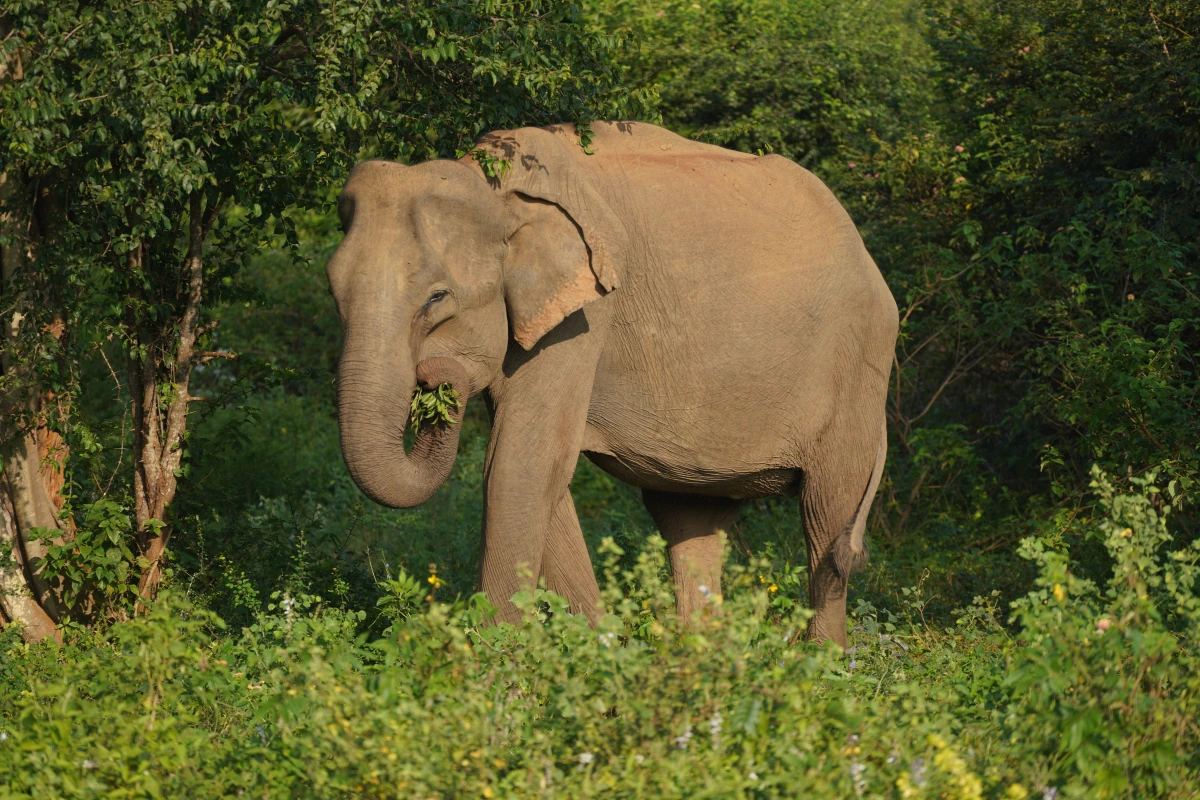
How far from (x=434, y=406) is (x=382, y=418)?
327 millimetres

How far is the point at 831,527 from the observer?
7.07 meters

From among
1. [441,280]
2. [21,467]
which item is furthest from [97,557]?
[441,280]

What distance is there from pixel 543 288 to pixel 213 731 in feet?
6.73

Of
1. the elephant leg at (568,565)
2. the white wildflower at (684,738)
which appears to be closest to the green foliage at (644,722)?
the white wildflower at (684,738)

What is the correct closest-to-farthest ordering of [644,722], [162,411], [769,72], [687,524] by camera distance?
[644,722] < [162,411] < [687,524] < [769,72]

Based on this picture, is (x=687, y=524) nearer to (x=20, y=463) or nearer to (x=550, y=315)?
(x=550, y=315)

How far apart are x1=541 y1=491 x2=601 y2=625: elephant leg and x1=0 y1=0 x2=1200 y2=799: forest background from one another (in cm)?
22

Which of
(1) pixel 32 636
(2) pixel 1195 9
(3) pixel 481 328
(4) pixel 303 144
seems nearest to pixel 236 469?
(1) pixel 32 636


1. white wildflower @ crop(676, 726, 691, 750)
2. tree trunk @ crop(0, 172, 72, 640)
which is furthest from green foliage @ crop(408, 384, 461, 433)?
white wildflower @ crop(676, 726, 691, 750)

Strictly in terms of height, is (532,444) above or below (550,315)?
below

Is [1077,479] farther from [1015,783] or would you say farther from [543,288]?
[1015,783]

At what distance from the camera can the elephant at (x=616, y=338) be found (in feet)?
19.2

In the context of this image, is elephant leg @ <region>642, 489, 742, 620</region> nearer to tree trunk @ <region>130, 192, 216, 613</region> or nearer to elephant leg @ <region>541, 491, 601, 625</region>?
elephant leg @ <region>541, 491, 601, 625</region>

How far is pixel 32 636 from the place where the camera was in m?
7.01
